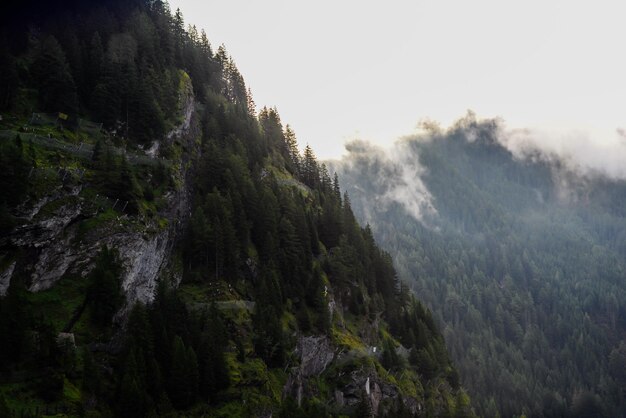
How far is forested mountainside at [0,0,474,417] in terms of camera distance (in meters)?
59.0

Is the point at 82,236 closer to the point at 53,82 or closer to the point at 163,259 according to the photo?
the point at 163,259

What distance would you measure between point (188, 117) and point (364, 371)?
59830 mm

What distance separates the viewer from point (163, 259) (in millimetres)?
79812

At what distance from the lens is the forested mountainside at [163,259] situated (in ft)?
194

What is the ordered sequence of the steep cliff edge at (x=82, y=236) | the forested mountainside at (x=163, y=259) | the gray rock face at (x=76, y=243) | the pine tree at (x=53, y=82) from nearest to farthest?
the forested mountainside at (x=163, y=259)
the steep cliff edge at (x=82, y=236)
the gray rock face at (x=76, y=243)
the pine tree at (x=53, y=82)

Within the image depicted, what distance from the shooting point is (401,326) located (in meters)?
123

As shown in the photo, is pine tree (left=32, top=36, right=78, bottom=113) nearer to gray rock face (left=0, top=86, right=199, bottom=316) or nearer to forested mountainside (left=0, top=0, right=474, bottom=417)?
forested mountainside (left=0, top=0, right=474, bottom=417)

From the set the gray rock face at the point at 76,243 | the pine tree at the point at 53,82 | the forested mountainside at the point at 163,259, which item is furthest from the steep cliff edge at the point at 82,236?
the pine tree at the point at 53,82

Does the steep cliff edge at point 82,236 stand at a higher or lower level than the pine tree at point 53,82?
lower

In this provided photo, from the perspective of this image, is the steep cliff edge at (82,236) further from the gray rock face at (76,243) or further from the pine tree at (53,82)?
Answer: the pine tree at (53,82)

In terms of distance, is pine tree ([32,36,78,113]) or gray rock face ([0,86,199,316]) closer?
gray rock face ([0,86,199,316])

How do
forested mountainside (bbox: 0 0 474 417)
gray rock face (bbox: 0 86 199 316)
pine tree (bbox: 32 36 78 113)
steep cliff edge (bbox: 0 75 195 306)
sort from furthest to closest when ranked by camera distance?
pine tree (bbox: 32 36 78 113), gray rock face (bbox: 0 86 199 316), steep cliff edge (bbox: 0 75 195 306), forested mountainside (bbox: 0 0 474 417)

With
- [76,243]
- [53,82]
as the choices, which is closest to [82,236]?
[76,243]

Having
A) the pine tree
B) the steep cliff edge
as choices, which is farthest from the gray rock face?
the pine tree
